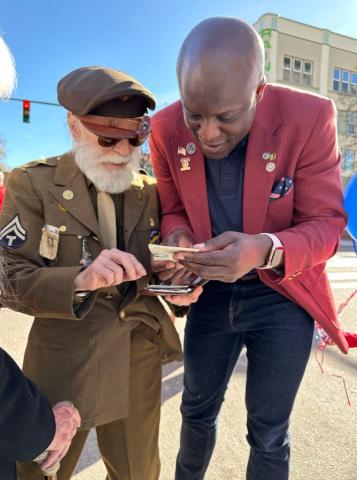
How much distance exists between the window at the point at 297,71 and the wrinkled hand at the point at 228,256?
80.1 feet

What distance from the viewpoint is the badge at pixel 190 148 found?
4.84 ft

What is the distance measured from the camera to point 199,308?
1663 mm

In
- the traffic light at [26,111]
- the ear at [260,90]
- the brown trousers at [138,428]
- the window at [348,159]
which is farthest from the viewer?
the window at [348,159]

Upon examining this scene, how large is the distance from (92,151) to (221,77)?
588 mm

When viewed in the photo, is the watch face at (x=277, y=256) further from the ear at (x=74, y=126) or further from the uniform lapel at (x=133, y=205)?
the ear at (x=74, y=126)

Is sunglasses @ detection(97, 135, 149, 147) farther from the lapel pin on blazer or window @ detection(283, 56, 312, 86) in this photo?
window @ detection(283, 56, 312, 86)

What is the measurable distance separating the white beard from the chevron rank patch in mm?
315

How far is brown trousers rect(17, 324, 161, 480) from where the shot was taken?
153 centimetres

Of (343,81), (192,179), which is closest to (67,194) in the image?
(192,179)

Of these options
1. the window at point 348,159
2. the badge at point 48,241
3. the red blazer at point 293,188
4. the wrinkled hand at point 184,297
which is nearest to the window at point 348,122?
the window at point 348,159

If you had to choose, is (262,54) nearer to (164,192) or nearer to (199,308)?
(164,192)

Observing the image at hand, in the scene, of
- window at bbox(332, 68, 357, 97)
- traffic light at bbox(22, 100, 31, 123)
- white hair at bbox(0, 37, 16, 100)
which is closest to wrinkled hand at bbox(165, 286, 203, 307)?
white hair at bbox(0, 37, 16, 100)

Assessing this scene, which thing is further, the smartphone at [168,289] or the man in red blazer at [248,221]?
the smartphone at [168,289]

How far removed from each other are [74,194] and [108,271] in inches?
15.1
